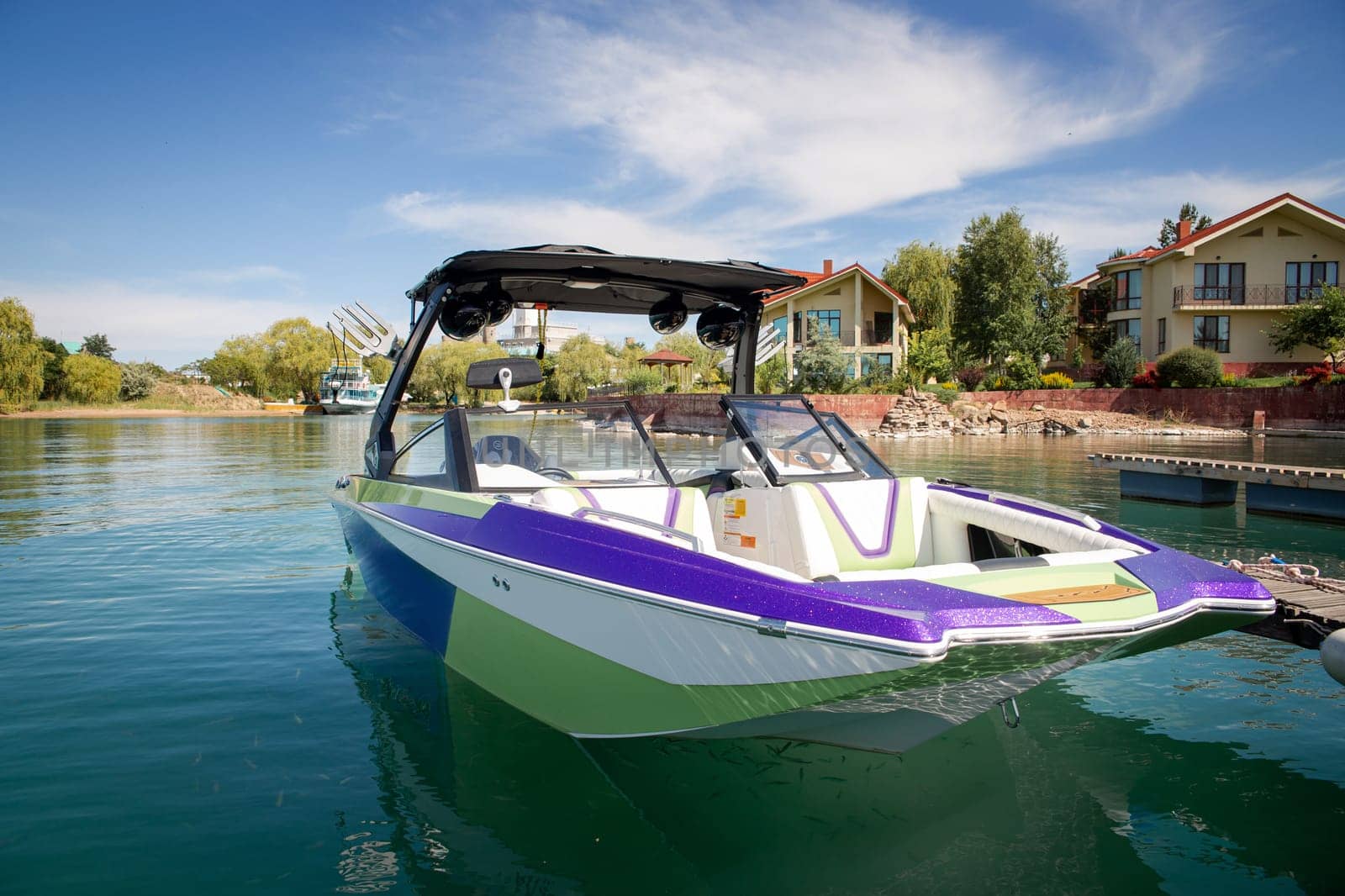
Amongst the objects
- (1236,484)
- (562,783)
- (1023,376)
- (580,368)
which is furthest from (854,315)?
(562,783)

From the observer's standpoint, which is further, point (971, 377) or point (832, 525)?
point (971, 377)

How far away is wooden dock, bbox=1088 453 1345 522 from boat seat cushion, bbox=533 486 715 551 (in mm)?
10251

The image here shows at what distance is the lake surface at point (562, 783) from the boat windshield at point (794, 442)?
1.63 ft

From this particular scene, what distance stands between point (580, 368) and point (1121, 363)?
34674 mm

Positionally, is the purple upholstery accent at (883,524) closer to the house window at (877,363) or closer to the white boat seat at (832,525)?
the white boat seat at (832,525)

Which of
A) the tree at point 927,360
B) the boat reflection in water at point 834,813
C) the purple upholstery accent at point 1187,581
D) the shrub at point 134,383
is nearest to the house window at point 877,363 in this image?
the tree at point 927,360

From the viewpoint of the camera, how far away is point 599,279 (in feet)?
16.6

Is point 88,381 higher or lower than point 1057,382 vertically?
higher

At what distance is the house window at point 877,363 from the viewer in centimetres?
4041

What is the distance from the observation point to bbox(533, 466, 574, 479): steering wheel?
15.9ft

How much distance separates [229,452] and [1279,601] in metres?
23.9

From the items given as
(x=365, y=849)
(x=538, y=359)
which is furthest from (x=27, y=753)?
(x=538, y=359)

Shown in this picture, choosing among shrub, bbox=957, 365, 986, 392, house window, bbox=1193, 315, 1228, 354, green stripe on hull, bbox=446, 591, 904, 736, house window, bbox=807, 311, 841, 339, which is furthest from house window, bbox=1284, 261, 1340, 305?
green stripe on hull, bbox=446, 591, 904, 736

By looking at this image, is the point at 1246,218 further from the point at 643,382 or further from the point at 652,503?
the point at 652,503
